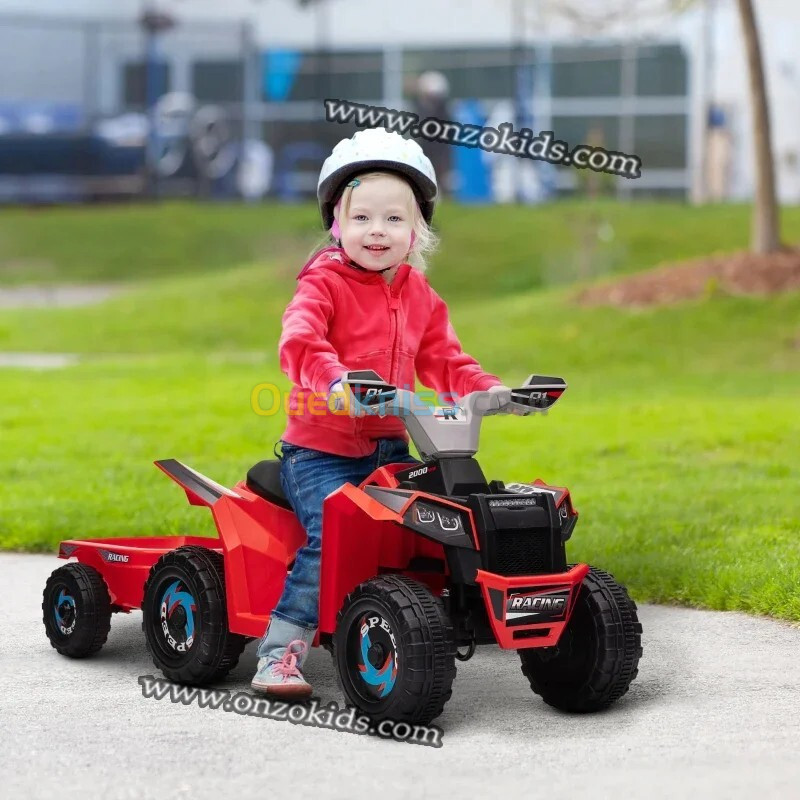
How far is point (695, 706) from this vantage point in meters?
4.47

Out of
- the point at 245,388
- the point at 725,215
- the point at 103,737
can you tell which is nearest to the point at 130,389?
the point at 245,388

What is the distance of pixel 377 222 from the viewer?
4.61 metres

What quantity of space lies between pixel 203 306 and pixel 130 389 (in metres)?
6.47

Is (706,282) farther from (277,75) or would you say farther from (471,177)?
(277,75)

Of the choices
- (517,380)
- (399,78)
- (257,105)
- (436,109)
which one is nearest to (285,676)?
(517,380)

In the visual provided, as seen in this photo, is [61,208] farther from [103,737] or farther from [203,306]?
[103,737]

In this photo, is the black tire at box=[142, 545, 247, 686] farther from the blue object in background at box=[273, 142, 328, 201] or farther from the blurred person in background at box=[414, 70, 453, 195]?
the blue object in background at box=[273, 142, 328, 201]

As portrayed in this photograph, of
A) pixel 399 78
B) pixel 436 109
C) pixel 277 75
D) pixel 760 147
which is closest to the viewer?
pixel 760 147

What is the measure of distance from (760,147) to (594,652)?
12598mm

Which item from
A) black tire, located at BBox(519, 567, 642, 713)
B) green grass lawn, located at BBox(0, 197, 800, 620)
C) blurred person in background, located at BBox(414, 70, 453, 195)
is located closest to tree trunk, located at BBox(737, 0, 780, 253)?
green grass lawn, located at BBox(0, 197, 800, 620)

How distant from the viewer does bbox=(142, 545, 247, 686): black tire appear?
464 centimetres

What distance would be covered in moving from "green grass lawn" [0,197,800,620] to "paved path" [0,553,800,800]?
1.12 metres

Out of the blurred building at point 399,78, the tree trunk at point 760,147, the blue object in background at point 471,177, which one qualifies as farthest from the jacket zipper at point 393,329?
the blue object in background at point 471,177

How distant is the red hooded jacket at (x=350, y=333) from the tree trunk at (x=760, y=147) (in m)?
11.9
